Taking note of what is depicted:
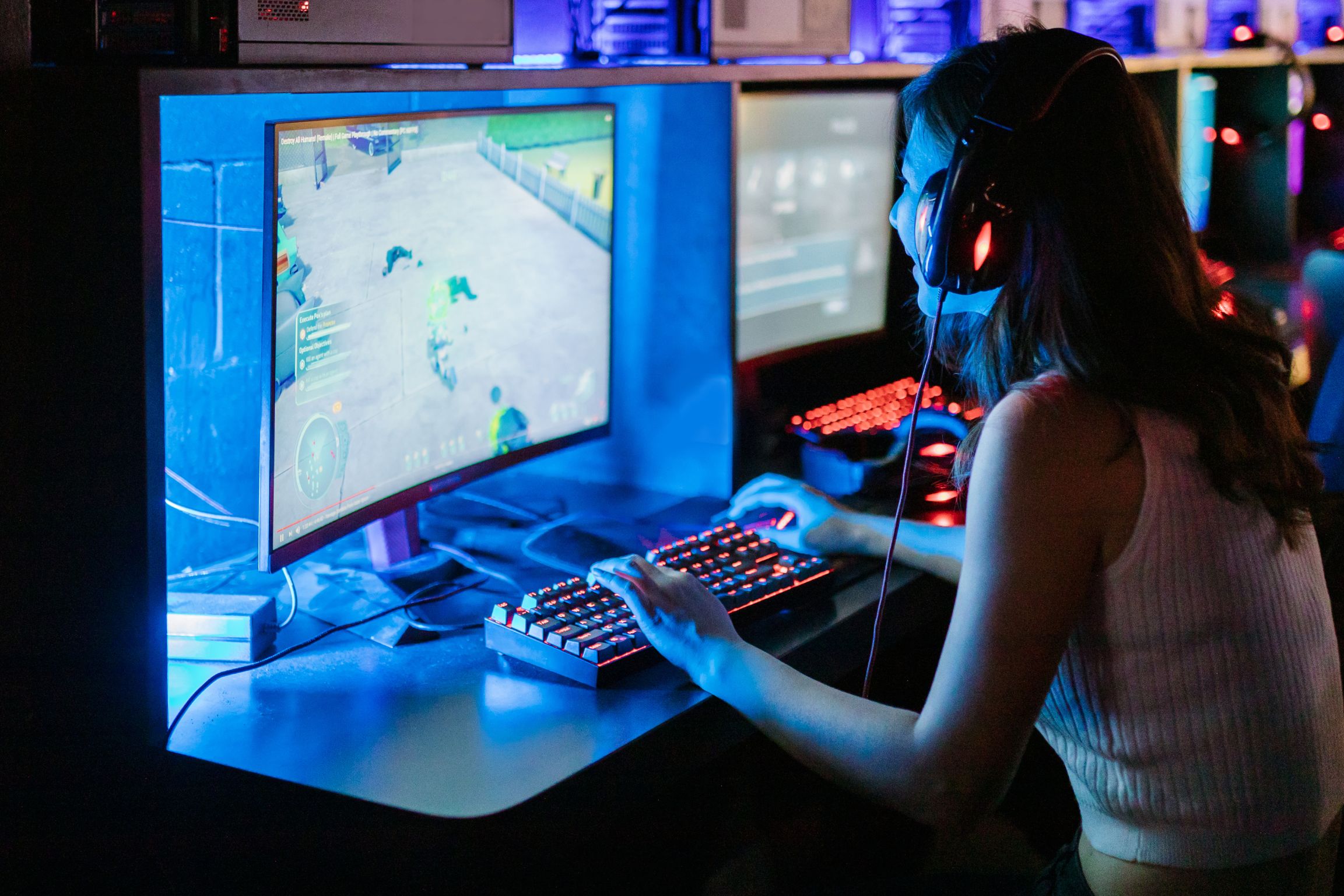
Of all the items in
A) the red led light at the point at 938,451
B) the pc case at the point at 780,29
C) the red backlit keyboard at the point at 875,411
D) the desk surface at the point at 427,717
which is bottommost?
the desk surface at the point at 427,717

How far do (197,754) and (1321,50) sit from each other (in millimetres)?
2806

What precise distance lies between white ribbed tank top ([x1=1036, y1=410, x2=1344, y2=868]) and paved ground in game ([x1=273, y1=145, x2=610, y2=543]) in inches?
26.6

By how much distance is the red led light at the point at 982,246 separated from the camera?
92 centimetres

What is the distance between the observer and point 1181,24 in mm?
2250

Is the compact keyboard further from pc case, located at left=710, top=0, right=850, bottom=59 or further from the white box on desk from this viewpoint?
the white box on desk

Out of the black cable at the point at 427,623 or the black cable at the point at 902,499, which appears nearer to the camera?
the black cable at the point at 902,499

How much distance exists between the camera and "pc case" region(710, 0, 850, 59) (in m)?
1.42

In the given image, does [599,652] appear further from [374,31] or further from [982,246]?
[374,31]

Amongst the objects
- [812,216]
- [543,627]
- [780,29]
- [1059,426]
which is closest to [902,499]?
[1059,426]

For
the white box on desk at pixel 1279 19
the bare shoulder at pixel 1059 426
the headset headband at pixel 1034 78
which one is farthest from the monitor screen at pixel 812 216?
the white box on desk at pixel 1279 19

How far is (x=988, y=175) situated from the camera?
90 cm

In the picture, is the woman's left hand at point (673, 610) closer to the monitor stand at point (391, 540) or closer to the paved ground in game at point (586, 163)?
the monitor stand at point (391, 540)

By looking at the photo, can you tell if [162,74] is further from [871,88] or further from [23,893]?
[871,88]

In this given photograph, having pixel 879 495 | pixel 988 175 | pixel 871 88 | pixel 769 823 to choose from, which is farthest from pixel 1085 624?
pixel 871 88
